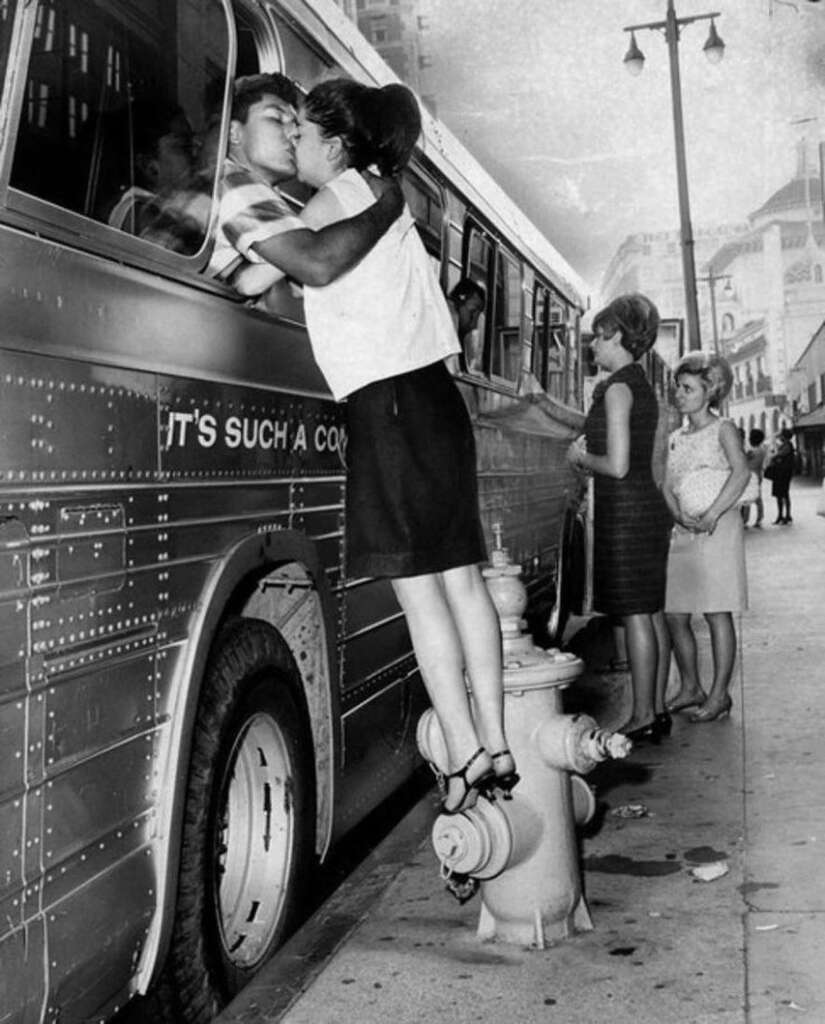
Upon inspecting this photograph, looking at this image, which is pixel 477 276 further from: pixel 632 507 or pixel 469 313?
pixel 632 507

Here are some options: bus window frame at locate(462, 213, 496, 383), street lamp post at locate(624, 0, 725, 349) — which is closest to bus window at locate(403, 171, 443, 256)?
bus window frame at locate(462, 213, 496, 383)

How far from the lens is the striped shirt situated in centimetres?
290

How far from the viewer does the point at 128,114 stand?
2707 millimetres

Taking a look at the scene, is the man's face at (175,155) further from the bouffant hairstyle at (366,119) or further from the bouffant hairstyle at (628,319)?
the bouffant hairstyle at (628,319)

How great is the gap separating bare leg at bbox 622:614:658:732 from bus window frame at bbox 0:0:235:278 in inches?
116

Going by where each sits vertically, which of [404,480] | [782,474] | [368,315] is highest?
[368,315]

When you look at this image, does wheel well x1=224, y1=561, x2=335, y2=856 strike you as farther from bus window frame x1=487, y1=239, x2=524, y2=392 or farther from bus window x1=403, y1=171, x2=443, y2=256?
bus window frame x1=487, y1=239, x2=524, y2=392

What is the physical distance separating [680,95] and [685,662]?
1541 cm

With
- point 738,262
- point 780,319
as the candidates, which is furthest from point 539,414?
point 738,262

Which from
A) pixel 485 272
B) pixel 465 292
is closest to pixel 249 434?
pixel 465 292

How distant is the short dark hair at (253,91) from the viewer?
3.14 m

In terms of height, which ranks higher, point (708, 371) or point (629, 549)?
point (708, 371)

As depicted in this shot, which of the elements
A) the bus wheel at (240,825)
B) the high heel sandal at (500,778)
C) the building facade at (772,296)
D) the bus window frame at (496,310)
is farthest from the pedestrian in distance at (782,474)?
the building facade at (772,296)

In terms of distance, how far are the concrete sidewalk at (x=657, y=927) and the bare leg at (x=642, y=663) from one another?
6.7 inches
